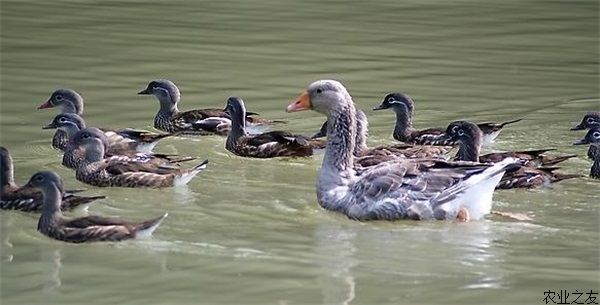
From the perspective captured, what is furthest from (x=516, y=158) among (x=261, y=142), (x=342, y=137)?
(x=261, y=142)

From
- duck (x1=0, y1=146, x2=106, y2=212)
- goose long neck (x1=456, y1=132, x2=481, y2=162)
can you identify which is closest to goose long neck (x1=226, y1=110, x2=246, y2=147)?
goose long neck (x1=456, y1=132, x2=481, y2=162)

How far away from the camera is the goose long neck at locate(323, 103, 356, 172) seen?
1290 centimetres

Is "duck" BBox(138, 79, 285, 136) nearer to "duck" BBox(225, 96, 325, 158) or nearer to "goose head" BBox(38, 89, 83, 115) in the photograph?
"duck" BBox(225, 96, 325, 158)

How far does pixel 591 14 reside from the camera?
22.9 m

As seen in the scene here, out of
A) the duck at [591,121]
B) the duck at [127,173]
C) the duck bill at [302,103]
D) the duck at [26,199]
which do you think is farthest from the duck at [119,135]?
the duck at [591,121]

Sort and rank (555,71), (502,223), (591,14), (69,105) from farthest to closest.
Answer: (591,14) < (555,71) < (69,105) < (502,223)

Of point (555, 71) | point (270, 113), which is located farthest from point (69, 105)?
point (555, 71)

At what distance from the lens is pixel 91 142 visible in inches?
549

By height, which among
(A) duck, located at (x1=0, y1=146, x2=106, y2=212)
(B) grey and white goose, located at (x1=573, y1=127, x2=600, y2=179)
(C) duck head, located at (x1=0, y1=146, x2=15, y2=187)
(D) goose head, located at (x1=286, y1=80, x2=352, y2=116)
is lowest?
(A) duck, located at (x1=0, y1=146, x2=106, y2=212)

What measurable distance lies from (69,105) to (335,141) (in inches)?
147

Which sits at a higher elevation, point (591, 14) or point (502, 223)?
point (591, 14)

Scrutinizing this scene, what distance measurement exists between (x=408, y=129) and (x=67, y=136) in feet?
11.3

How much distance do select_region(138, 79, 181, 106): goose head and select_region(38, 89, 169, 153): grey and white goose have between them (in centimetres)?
82

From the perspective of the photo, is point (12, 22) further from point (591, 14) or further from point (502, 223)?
point (502, 223)
